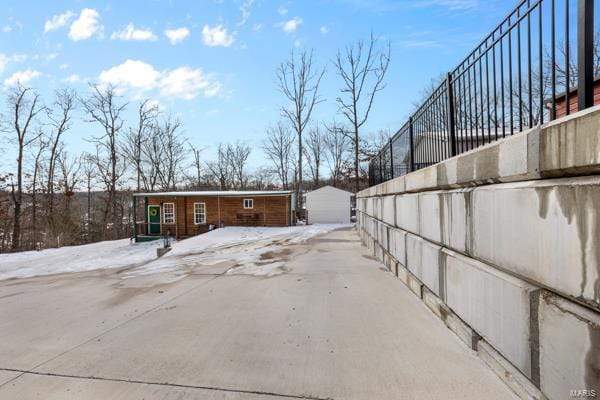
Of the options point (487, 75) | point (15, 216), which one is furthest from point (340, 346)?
point (15, 216)

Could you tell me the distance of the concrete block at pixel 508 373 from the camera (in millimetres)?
1969

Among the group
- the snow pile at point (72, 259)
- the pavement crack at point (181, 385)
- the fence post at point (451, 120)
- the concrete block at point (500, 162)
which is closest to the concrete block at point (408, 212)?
the fence post at point (451, 120)

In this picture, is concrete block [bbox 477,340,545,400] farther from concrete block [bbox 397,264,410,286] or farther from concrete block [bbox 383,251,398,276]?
concrete block [bbox 383,251,398,276]

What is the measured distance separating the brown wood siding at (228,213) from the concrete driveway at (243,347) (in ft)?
55.0

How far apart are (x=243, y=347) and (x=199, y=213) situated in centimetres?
2046

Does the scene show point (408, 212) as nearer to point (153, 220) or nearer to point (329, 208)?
point (153, 220)

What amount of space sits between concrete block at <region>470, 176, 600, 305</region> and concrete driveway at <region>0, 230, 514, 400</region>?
84 cm

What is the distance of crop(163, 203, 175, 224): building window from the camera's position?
74.6 ft

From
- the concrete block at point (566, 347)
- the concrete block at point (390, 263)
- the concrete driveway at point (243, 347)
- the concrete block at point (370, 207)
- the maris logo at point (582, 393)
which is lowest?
the concrete driveway at point (243, 347)

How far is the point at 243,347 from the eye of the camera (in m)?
3.07

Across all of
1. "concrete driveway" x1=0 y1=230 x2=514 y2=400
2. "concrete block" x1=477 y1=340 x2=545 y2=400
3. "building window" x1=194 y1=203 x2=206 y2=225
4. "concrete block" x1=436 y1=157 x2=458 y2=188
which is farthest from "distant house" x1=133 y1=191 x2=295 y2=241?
"concrete block" x1=477 y1=340 x2=545 y2=400

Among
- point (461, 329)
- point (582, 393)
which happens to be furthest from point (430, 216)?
point (582, 393)

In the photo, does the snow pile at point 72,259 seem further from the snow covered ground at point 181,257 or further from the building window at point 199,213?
the building window at point 199,213

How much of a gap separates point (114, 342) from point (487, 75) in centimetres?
394
